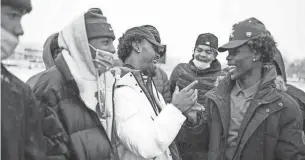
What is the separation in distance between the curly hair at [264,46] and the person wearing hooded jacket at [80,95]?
1.37 metres

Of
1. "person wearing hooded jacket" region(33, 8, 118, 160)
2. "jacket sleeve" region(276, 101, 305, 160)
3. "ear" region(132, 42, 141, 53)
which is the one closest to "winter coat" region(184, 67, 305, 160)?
"jacket sleeve" region(276, 101, 305, 160)

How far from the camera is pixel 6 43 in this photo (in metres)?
1.61

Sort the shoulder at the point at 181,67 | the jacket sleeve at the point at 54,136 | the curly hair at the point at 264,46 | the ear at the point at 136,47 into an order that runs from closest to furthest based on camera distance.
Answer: the jacket sleeve at the point at 54,136
the ear at the point at 136,47
the curly hair at the point at 264,46
the shoulder at the point at 181,67

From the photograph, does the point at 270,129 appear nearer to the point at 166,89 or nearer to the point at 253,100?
the point at 253,100

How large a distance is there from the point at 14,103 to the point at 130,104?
100 cm

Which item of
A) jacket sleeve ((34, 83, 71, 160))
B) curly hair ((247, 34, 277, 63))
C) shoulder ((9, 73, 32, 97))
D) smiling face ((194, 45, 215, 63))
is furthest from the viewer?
smiling face ((194, 45, 215, 63))

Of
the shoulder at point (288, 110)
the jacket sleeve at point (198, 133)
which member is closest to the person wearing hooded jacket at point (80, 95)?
the jacket sleeve at point (198, 133)

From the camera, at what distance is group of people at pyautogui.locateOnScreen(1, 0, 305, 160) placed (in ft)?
5.88

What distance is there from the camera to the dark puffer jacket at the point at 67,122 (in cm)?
209

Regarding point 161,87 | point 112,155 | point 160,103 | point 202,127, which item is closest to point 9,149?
point 112,155

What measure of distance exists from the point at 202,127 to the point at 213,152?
0.24 meters

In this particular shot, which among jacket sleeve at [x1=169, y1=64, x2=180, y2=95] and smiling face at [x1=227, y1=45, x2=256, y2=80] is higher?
smiling face at [x1=227, y1=45, x2=256, y2=80]

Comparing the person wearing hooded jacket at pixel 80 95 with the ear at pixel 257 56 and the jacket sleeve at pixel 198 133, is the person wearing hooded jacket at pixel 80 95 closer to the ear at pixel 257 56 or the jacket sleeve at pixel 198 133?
the jacket sleeve at pixel 198 133

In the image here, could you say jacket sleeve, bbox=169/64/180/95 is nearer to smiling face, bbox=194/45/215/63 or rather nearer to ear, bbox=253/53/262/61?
smiling face, bbox=194/45/215/63
